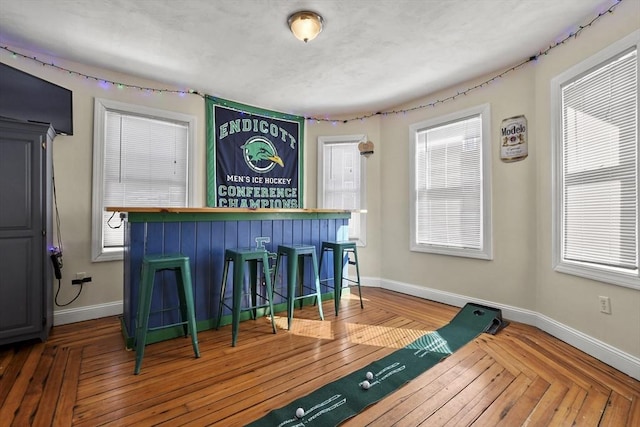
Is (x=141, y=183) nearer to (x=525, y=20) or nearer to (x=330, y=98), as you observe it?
(x=330, y=98)

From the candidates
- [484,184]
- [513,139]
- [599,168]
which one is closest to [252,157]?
[484,184]

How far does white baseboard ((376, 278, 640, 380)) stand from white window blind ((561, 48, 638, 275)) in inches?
22.7

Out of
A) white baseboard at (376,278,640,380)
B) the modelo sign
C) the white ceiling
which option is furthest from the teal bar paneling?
the modelo sign

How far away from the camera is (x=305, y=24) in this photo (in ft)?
7.48

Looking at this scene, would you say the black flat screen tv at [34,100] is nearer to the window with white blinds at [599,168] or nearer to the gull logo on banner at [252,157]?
the gull logo on banner at [252,157]

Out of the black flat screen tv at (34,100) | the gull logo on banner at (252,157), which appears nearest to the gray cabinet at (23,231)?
the black flat screen tv at (34,100)

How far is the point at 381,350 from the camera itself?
91.1 inches

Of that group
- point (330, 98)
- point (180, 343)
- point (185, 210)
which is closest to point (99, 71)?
point (185, 210)

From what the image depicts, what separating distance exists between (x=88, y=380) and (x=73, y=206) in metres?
1.80

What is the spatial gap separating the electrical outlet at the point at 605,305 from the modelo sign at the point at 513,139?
139 centimetres

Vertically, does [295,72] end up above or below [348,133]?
above

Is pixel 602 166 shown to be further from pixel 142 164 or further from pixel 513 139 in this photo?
pixel 142 164

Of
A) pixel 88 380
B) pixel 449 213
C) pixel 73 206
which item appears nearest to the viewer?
pixel 88 380

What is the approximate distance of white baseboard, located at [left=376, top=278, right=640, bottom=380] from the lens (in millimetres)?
2037
